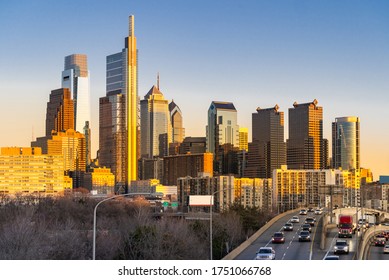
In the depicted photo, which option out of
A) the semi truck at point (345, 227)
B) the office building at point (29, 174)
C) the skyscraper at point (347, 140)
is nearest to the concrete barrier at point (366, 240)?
the semi truck at point (345, 227)

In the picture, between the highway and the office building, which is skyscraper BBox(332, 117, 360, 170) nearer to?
the office building

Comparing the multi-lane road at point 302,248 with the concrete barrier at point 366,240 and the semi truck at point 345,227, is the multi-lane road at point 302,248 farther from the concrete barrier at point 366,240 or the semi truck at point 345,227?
the semi truck at point 345,227

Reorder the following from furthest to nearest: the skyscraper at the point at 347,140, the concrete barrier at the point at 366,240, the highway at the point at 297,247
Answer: the skyscraper at the point at 347,140 → the concrete barrier at the point at 366,240 → the highway at the point at 297,247

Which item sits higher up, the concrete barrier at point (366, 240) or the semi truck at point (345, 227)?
the semi truck at point (345, 227)
